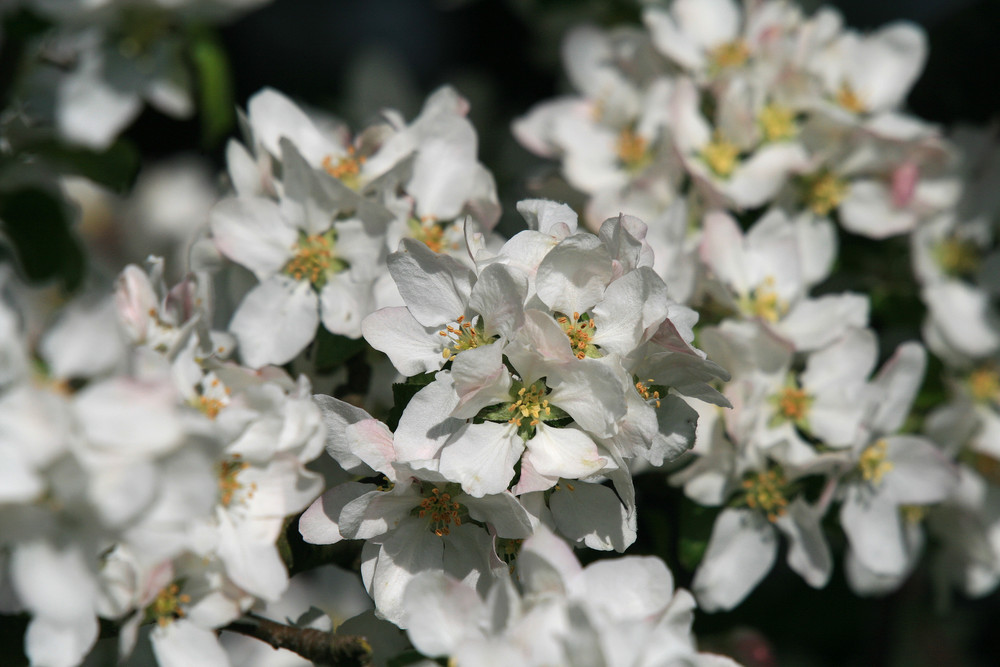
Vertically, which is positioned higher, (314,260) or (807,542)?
(314,260)

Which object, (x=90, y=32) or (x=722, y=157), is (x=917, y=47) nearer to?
(x=722, y=157)

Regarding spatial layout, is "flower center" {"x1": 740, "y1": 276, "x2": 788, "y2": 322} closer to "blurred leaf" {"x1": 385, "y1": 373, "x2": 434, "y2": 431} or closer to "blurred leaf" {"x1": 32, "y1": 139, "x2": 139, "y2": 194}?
"blurred leaf" {"x1": 385, "y1": 373, "x2": 434, "y2": 431}

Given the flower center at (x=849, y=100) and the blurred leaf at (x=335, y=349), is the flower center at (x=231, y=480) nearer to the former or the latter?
the blurred leaf at (x=335, y=349)

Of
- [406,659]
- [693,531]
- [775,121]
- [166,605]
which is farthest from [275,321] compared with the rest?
[775,121]

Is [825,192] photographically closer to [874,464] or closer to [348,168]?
[874,464]

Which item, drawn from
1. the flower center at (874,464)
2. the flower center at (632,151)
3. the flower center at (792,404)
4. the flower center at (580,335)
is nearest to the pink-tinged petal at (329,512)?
the flower center at (580,335)

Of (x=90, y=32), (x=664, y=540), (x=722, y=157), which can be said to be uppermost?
(x=90, y=32)

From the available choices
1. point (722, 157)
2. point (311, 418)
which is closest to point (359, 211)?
A: point (311, 418)
